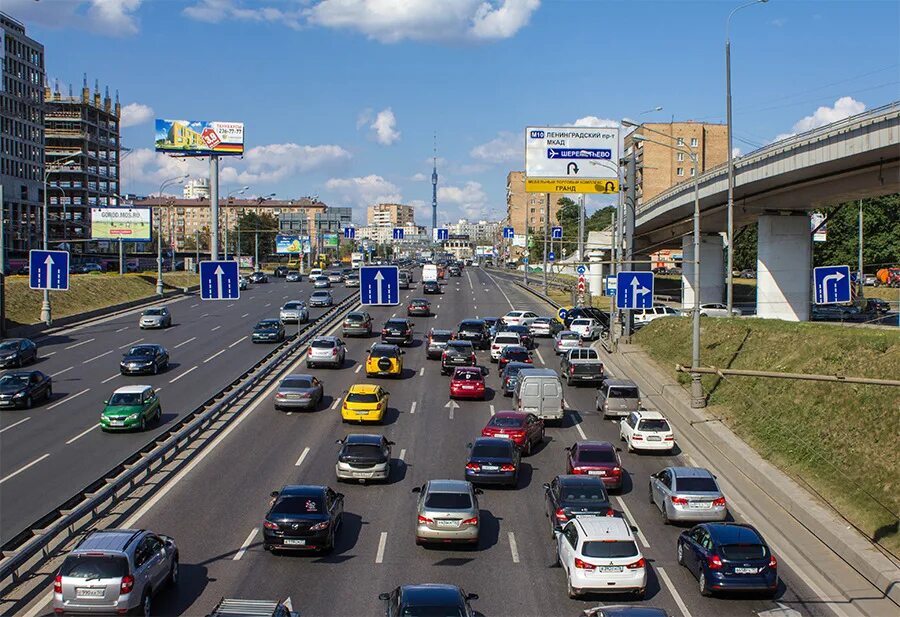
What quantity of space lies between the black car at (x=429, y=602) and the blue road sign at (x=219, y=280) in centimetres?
2035

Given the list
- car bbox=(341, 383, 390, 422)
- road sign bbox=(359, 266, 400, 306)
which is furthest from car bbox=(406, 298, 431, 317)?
road sign bbox=(359, 266, 400, 306)

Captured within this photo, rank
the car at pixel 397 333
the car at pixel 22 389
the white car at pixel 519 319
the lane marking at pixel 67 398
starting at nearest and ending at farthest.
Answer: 1. the car at pixel 22 389
2. the lane marking at pixel 67 398
3. the car at pixel 397 333
4. the white car at pixel 519 319

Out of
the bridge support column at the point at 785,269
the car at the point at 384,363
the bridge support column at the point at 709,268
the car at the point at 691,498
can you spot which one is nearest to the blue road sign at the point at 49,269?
the car at the point at 384,363

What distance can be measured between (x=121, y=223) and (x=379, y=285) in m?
82.8

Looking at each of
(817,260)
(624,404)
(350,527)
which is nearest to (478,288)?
(817,260)

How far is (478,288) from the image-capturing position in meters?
108

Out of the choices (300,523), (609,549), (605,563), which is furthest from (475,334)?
(605,563)

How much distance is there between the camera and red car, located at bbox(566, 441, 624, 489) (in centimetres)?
2672

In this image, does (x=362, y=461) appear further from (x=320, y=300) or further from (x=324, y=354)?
(x=320, y=300)

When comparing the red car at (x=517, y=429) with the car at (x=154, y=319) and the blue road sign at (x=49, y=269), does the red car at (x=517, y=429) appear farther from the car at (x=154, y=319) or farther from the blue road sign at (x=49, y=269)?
the car at (x=154, y=319)

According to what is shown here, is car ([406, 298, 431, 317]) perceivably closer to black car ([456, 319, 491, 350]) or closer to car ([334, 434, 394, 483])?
black car ([456, 319, 491, 350])

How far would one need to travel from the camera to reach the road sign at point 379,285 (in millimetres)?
33906

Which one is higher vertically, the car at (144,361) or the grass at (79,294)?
the grass at (79,294)

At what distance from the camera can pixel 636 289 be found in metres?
44.7
